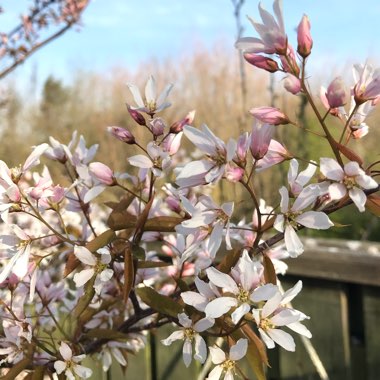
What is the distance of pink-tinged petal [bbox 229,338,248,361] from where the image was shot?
666mm

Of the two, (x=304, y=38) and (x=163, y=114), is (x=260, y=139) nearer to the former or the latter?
(x=304, y=38)

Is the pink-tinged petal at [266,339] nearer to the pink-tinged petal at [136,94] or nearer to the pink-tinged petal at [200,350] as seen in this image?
the pink-tinged petal at [200,350]

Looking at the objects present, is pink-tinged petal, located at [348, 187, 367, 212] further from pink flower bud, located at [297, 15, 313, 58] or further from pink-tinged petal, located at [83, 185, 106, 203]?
pink-tinged petal, located at [83, 185, 106, 203]

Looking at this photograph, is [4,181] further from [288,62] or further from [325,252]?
[325,252]

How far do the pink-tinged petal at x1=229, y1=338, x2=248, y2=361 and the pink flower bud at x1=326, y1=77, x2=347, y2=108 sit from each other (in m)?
0.29

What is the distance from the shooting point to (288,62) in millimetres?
657

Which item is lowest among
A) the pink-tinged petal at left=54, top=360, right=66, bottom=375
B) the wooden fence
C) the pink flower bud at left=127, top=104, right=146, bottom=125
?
the wooden fence

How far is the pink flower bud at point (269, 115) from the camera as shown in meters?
0.65

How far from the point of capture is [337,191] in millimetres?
604

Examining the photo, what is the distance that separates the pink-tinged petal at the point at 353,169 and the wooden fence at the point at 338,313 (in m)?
1.00

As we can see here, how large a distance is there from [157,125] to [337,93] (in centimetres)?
22

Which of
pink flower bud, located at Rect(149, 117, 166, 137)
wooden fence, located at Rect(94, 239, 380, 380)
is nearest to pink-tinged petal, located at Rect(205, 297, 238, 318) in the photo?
pink flower bud, located at Rect(149, 117, 166, 137)

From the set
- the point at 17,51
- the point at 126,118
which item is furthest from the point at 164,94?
the point at 126,118

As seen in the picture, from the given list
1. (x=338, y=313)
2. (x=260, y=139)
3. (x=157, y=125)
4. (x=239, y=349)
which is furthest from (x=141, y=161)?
(x=338, y=313)
